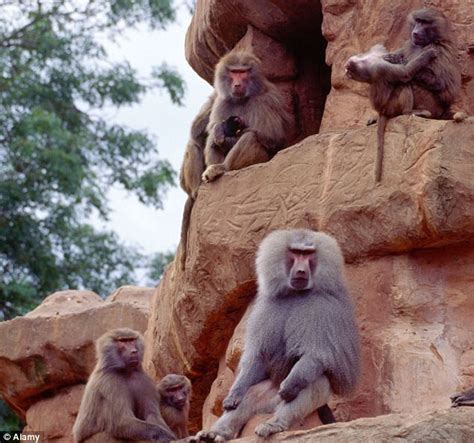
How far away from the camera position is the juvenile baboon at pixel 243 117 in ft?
32.3

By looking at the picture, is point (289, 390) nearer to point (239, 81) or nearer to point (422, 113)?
point (422, 113)

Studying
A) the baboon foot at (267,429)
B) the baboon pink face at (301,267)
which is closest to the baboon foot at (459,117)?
the baboon pink face at (301,267)

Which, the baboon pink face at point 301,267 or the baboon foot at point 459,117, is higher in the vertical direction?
the baboon foot at point 459,117

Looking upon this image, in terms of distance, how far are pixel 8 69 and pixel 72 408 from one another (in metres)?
7.94

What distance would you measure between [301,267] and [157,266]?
32.7ft

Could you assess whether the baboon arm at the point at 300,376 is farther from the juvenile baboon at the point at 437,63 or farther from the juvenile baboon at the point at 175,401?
the juvenile baboon at the point at 437,63

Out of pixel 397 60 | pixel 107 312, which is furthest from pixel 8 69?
pixel 397 60

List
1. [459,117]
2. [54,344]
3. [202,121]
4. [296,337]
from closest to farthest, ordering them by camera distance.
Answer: [296,337] → [459,117] → [202,121] → [54,344]

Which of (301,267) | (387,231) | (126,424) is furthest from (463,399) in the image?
(126,424)

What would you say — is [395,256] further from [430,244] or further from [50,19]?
[50,19]

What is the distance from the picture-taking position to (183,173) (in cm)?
1038

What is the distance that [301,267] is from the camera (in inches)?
323

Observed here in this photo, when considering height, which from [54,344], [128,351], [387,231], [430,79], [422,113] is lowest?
[128,351]

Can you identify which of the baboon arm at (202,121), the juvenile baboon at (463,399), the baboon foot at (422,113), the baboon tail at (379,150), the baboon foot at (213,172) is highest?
the baboon arm at (202,121)
